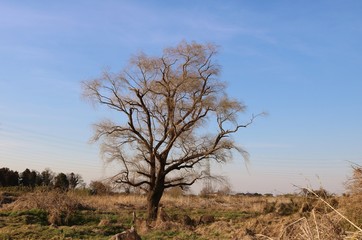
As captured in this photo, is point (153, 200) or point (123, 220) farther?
point (153, 200)

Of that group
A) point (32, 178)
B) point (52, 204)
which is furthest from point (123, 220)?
point (32, 178)

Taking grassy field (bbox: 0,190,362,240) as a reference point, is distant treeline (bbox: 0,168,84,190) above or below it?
above

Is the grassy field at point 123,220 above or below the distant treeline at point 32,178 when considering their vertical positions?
below

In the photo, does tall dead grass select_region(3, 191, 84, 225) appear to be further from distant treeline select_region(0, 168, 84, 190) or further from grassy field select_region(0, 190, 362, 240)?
distant treeline select_region(0, 168, 84, 190)

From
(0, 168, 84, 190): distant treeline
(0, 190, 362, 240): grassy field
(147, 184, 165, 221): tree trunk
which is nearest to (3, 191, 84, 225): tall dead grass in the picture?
(0, 190, 362, 240): grassy field

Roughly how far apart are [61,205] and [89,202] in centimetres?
802

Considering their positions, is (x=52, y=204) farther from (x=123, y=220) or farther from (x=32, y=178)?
(x=32, y=178)

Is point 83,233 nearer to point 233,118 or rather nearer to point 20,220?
point 20,220

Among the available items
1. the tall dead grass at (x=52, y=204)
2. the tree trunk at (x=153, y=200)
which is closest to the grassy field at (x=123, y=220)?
the tall dead grass at (x=52, y=204)

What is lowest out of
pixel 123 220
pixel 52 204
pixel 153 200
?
pixel 123 220

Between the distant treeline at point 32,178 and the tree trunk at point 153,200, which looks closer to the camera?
the tree trunk at point 153,200

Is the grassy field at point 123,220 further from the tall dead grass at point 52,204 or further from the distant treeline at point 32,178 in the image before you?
the distant treeline at point 32,178

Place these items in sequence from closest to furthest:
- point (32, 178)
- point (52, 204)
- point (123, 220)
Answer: point (123, 220), point (52, 204), point (32, 178)

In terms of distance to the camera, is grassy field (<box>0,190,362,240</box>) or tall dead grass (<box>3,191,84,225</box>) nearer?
grassy field (<box>0,190,362,240</box>)
